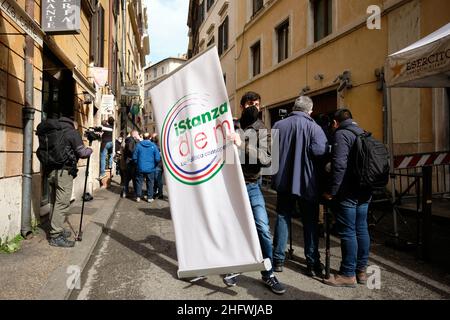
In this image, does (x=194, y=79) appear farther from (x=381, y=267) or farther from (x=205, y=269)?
(x=381, y=267)

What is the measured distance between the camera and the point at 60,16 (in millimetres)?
5504

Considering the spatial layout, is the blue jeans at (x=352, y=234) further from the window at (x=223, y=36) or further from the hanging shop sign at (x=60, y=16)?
the window at (x=223, y=36)

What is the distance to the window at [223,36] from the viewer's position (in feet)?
66.6

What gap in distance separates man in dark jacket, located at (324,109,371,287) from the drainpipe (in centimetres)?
400

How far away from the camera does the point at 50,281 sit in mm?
3367

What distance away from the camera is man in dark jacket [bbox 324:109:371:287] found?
3.45 m

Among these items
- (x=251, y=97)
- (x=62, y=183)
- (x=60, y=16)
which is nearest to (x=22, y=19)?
(x=60, y=16)

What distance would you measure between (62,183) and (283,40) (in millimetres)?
11316

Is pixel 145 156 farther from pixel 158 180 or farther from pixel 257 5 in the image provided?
pixel 257 5

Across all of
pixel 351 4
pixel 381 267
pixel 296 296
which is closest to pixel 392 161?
pixel 381 267

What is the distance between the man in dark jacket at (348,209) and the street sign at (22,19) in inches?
152

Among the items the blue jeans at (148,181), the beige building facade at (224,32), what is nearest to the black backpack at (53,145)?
the blue jeans at (148,181)

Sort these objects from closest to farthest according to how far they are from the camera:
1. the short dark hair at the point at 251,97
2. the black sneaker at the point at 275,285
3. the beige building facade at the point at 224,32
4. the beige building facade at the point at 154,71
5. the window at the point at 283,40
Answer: the black sneaker at the point at 275,285 < the short dark hair at the point at 251,97 < the window at the point at 283,40 < the beige building facade at the point at 224,32 < the beige building facade at the point at 154,71
